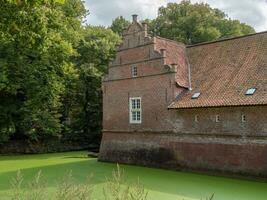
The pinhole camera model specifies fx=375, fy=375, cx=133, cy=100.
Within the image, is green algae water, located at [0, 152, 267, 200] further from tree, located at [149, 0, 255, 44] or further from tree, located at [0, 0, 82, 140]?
tree, located at [149, 0, 255, 44]

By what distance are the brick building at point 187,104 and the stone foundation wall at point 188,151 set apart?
37mm

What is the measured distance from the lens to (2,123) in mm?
25109

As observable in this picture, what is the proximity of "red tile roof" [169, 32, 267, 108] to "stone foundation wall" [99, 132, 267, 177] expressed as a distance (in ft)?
Result: 4.87

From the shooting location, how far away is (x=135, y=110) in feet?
62.9

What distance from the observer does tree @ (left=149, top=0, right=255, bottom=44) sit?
1406 inches

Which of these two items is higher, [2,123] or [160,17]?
[160,17]

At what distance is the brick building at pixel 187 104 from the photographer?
14.4m

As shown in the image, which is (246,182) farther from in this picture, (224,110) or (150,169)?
(150,169)

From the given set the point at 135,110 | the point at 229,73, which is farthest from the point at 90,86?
the point at 229,73

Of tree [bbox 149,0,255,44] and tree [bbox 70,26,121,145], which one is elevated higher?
tree [bbox 149,0,255,44]

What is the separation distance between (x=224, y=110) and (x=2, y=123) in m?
16.1

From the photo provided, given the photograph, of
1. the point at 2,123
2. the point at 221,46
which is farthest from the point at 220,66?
the point at 2,123

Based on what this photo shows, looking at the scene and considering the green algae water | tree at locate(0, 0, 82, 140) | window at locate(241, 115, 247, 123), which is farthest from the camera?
tree at locate(0, 0, 82, 140)

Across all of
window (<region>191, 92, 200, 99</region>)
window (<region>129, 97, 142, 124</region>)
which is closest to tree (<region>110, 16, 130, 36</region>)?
window (<region>129, 97, 142, 124</region>)
